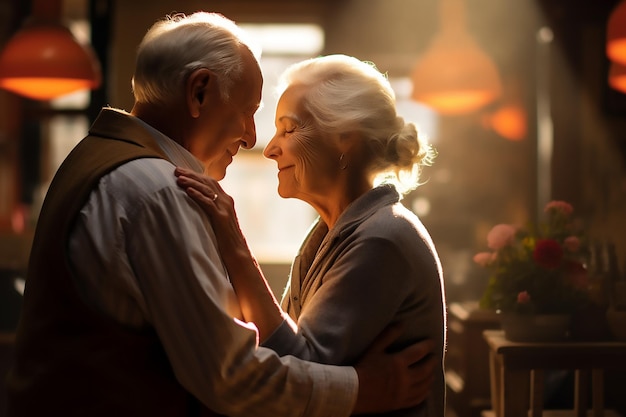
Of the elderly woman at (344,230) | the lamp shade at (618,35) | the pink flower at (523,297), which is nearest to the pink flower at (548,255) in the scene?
the pink flower at (523,297)

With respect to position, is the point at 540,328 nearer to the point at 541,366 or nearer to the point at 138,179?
the point at 541,366

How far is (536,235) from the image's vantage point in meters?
2.93

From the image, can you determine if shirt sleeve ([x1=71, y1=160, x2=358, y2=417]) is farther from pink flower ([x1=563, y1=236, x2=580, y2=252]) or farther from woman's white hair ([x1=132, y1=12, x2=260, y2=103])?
pink flower ([x1=563, y1=236, x2=580, y2=252])

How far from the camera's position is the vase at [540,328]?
2793 mm

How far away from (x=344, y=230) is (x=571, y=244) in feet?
3.67

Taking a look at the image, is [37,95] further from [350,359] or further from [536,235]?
[350,359]

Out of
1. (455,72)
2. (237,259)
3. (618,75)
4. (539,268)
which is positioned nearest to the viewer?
(237,259)

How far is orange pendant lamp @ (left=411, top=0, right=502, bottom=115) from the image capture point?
Result: 4.33 m

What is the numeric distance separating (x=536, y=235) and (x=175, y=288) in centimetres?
165

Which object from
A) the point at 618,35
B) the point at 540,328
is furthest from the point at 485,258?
the point at 618,35

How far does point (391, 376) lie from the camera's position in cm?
192

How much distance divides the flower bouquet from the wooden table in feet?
0.41

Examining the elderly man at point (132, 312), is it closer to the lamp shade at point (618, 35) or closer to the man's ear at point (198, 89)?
the man's ear at point (198, 89)

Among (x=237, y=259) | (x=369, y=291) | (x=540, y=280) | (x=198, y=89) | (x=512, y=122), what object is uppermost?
(x=198, y=89)
